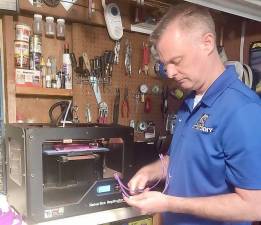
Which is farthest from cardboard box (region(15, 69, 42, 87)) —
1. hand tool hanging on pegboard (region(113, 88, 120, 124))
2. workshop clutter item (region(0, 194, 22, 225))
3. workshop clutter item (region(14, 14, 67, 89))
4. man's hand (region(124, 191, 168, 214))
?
man's hand (region(124, 191, 168, 214))

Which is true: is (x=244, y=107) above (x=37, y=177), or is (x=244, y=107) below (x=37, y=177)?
above

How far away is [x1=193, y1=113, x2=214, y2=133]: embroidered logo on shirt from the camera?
965 millimetres

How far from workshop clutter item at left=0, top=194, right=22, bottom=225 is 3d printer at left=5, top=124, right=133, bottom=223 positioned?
22 millimetres

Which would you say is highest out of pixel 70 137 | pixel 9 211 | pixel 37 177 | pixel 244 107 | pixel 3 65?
pixel 3 65

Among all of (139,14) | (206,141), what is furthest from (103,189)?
(139,14)

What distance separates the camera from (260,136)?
0.87m

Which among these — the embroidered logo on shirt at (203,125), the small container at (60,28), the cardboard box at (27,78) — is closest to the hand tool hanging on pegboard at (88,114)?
the cardboard box at (27,78)

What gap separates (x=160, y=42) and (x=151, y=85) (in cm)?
76

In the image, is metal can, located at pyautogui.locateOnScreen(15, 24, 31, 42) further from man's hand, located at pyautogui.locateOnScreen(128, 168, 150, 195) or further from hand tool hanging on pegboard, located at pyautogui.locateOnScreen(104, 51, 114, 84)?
man's hand, located at pyautogui.locateOnScreen(128, 168, 150, 195)

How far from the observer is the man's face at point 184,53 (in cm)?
101

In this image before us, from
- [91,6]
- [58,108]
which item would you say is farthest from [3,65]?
[91,6]

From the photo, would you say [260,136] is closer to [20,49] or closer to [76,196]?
[76,196]

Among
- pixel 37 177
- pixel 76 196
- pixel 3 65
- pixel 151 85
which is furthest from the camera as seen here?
pixel 151 85

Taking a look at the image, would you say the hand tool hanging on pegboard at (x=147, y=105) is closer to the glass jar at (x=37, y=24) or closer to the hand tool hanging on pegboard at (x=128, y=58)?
the hand tool hanging on pegboard at (x=128, y=58)
